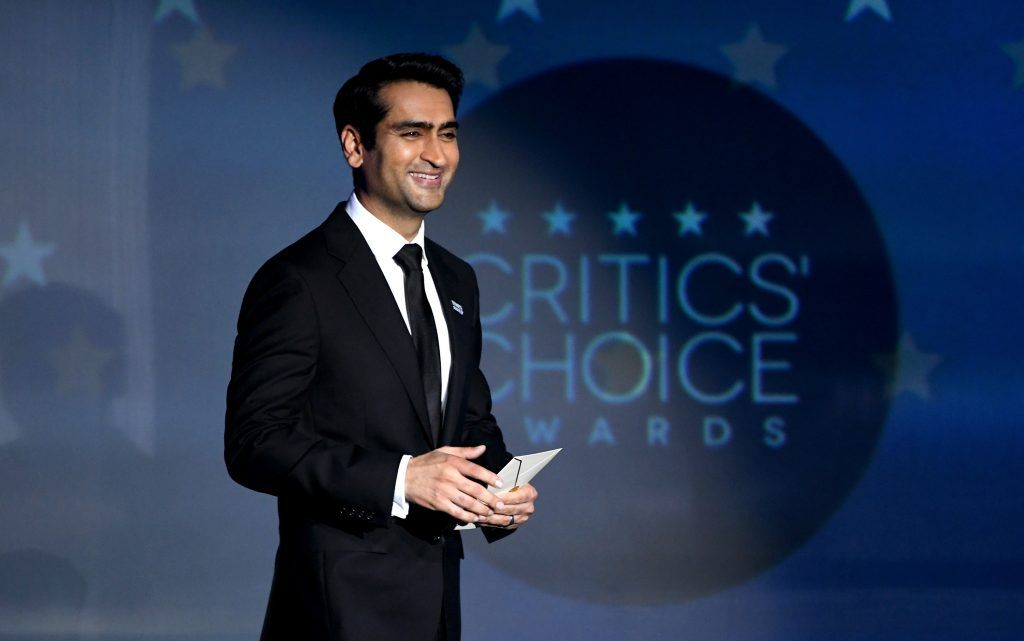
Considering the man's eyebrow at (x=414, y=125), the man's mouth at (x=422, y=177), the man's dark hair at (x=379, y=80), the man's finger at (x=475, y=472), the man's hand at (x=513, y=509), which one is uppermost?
the man's dark hair at (x=379, y=80)

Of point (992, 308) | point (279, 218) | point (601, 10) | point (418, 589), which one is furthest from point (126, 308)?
A: point (992, 308)

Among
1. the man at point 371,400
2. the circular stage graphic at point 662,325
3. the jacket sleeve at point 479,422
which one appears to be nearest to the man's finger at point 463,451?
the man at point 371,400

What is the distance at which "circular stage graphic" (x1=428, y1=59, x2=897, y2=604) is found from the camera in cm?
374

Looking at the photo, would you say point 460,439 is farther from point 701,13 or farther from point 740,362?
point 701,13

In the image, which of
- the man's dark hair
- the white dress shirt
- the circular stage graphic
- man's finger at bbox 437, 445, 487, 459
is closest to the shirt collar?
the white dress shirt

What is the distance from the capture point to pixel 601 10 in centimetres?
377

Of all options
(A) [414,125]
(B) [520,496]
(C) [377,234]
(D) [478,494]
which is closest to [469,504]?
(D) [478,494]

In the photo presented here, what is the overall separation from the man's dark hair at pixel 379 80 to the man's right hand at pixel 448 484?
53 cm

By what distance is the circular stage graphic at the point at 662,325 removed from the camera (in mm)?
3738

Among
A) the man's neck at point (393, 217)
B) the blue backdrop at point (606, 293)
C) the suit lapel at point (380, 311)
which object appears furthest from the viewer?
the blue backdrop at point (606, 293)

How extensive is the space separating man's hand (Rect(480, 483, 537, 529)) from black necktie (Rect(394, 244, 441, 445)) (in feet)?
0.53

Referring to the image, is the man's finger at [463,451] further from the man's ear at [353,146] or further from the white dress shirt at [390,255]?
the man's ear at [353,146]

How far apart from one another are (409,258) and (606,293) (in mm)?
1866

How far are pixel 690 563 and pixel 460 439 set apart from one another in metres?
1.95
